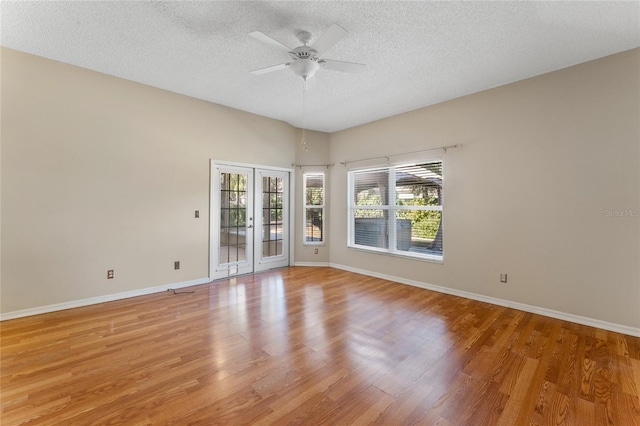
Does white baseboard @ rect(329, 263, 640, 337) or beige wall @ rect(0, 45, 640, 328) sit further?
beige wall @ rect(0, 45, 640, 328)

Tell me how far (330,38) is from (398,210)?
3.22 meters

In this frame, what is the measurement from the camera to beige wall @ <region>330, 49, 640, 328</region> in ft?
9.28

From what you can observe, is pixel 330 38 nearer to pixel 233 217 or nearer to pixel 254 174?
pixel 254 174

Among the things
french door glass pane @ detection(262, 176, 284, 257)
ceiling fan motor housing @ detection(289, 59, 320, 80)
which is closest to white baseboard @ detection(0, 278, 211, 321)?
french door glass pane @ detection(262, 176, 284, 257)

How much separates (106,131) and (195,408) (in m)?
3.64

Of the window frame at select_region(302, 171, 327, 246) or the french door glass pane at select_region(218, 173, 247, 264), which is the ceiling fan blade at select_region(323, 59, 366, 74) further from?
the window frame at select_region(302, 171, 327, 246)

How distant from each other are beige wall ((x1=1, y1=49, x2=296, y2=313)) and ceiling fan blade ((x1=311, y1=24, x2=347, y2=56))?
2820 mm

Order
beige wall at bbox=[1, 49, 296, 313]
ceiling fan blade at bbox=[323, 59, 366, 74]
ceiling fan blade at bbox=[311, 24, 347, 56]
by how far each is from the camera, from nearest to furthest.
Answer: ceiling fan blade at bbox=[311, 24, 347, 56] → ceiling fan blade at bbox=[323, 59, 366, 74] → beige wall at bbox=[1, 49, 296, 313]

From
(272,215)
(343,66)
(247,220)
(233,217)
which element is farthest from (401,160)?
(233,217)

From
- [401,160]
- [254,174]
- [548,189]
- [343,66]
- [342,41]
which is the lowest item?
[548,189]

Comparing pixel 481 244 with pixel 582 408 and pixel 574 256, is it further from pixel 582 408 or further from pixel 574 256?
pixel 582 408

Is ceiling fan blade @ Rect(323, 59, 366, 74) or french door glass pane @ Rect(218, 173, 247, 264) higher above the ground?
ceiling fan blade @ Rect(323, 59, 366, 74)

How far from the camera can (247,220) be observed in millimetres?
5082

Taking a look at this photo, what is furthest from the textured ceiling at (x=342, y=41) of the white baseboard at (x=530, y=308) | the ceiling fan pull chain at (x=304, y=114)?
the white baseboard at (x=530, y=308)
